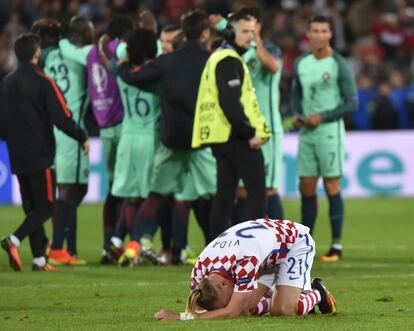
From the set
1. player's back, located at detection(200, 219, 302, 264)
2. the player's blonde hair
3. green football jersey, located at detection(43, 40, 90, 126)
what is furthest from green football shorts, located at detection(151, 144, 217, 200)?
the player's blonde hair

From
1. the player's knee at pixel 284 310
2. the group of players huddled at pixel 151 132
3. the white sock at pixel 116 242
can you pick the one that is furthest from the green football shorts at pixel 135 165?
the player's knee at pixel 284 310

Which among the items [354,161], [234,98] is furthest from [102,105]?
[354,161]

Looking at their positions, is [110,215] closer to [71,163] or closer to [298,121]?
[71,163]

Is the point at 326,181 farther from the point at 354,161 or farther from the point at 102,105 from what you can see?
the point at 354,161

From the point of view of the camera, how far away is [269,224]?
30.5 feet

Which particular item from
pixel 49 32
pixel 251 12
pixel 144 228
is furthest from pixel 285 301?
pixel 49 32

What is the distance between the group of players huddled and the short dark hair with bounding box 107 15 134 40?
1cm

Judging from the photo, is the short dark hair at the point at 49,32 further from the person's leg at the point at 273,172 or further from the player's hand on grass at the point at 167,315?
the player's hand on grass at the point at 167,315

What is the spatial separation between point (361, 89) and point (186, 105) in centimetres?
1223

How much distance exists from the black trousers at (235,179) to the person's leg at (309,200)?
7.89 ft

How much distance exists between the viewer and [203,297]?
877cm

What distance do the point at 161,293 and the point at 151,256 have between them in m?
2.55

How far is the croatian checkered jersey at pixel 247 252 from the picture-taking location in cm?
885

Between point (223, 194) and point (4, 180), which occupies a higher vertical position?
point (223, 194)
